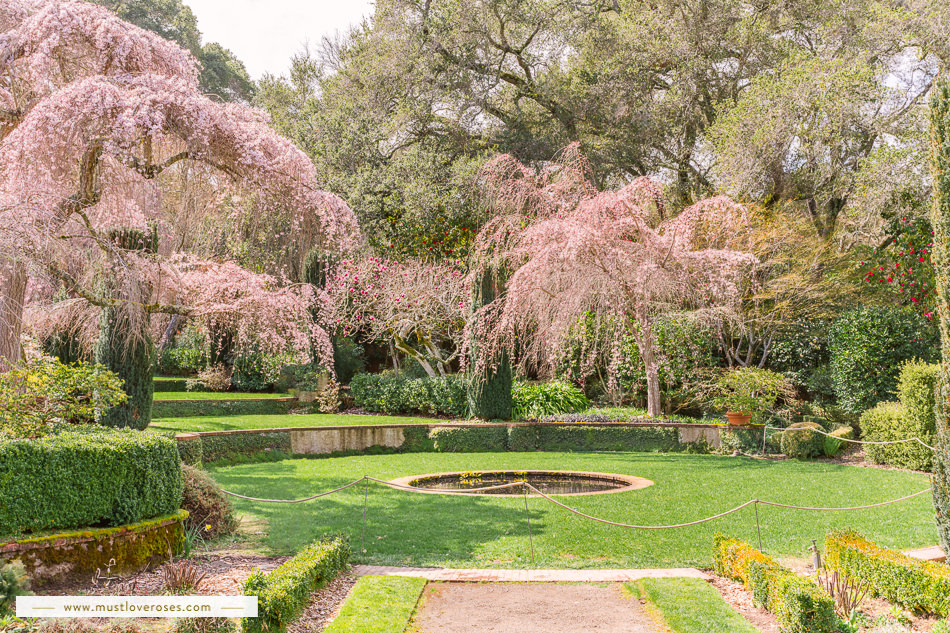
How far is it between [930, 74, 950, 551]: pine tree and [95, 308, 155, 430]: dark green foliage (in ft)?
32.2

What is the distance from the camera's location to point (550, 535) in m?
7.67

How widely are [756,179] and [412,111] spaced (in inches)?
389

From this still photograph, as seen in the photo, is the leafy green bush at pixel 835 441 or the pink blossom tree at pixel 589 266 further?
the pink blossom tree at pixel 589 266

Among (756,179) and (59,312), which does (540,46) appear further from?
(59,312)

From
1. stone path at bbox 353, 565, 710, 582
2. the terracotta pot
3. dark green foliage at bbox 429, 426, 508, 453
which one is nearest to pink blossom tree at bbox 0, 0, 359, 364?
stone path at bbox 353, 565, 710, 582

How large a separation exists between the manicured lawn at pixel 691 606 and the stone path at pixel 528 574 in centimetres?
27

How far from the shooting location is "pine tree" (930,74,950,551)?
19.4 feet

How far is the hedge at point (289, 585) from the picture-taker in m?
4.45

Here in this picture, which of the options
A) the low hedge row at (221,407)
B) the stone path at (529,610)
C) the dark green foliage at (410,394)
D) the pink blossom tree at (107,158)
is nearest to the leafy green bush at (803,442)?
the dark green foliage at (410,394)

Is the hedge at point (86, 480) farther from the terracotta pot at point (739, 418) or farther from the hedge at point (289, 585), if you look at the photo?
the terracotta pot at point (739, 418)

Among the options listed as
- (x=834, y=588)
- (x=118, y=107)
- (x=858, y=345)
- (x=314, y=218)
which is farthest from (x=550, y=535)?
(x=858, y=345)

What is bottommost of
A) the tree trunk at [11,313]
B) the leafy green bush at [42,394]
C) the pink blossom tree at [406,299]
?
the leafy green bush at [42,394]

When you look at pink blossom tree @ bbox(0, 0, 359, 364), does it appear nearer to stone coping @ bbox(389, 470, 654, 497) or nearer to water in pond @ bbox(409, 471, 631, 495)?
stone coping @ bbox(389, 470, 654, 497)

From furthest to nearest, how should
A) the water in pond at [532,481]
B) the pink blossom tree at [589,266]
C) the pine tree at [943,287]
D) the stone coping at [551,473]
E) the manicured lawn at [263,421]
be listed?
the manicured lawn at [263,421], the pink blossom tree at [589,266], the water in pond at [532,481], the stone coping at [551,473], the pine tree at [943,287]
